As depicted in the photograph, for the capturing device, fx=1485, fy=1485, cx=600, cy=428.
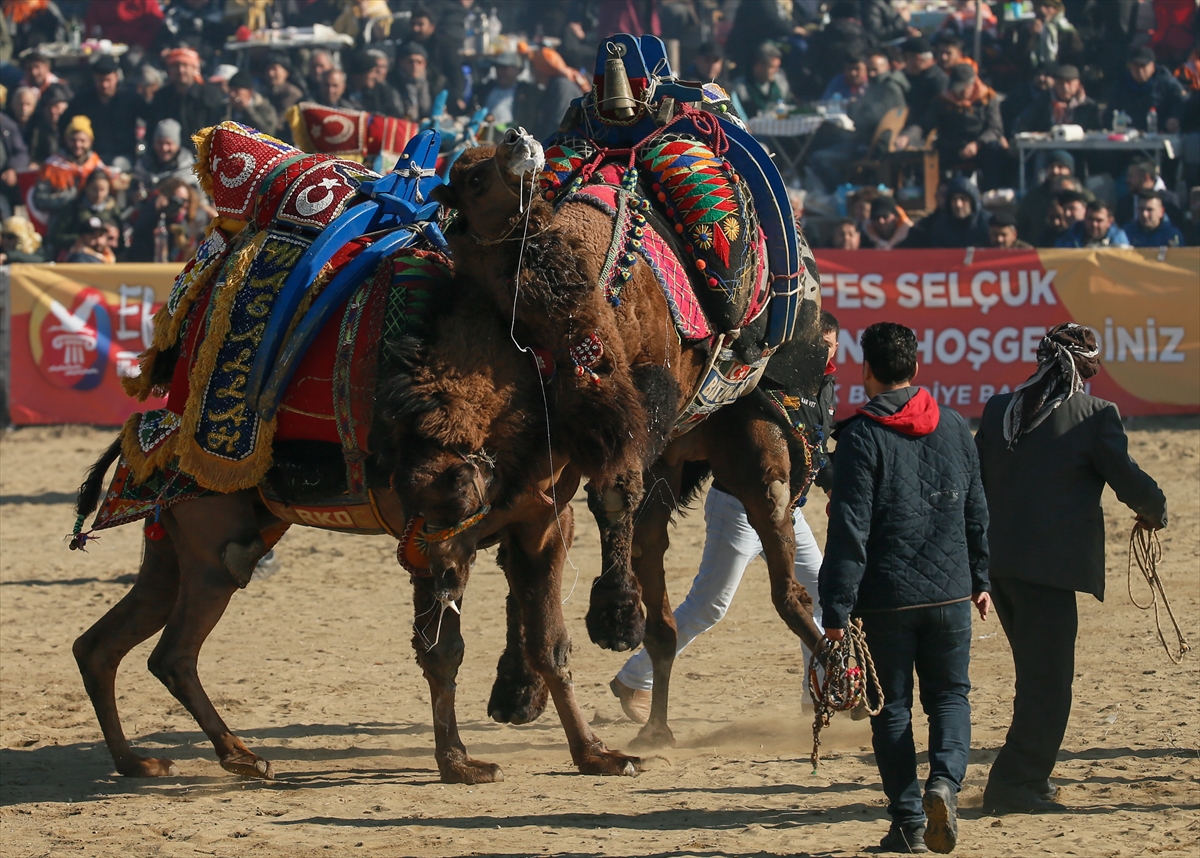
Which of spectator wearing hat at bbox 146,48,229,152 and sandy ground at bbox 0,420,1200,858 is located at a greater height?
spectator wearing hat at bbox 146,48,229,152

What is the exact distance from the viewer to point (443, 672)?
5.04 metres

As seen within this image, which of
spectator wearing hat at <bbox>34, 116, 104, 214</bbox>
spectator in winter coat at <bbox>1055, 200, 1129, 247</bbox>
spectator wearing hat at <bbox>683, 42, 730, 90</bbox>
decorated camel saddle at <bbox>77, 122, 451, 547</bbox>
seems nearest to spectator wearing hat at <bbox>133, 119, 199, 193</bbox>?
spectator wearing hat at <bbox>34, 116, 104, 214</bbox>

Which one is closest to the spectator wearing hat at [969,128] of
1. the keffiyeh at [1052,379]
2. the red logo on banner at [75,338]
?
the red logo on banner at [75,338]

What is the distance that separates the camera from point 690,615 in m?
6.30

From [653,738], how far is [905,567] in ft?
6.30

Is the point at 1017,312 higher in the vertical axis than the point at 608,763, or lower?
higher

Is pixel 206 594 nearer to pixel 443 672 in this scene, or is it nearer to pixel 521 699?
pixel 443 672

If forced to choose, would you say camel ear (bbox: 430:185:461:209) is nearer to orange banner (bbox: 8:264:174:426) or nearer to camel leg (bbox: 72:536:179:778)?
camel leg (bbox: 72:536:179:778)

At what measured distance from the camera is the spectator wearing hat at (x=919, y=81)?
46.9 ft

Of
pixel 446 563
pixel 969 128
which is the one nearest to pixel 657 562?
pixel 446 563

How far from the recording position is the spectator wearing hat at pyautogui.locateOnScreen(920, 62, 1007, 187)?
45.3 feet

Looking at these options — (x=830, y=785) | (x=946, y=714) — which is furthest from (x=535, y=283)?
(x=830, y=785)

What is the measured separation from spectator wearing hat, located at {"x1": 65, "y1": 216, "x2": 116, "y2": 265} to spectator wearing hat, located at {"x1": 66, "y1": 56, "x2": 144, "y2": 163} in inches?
99.0

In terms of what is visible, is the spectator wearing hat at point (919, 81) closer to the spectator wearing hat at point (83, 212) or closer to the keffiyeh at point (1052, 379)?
the spectator wearing hat at point (83, 212)
